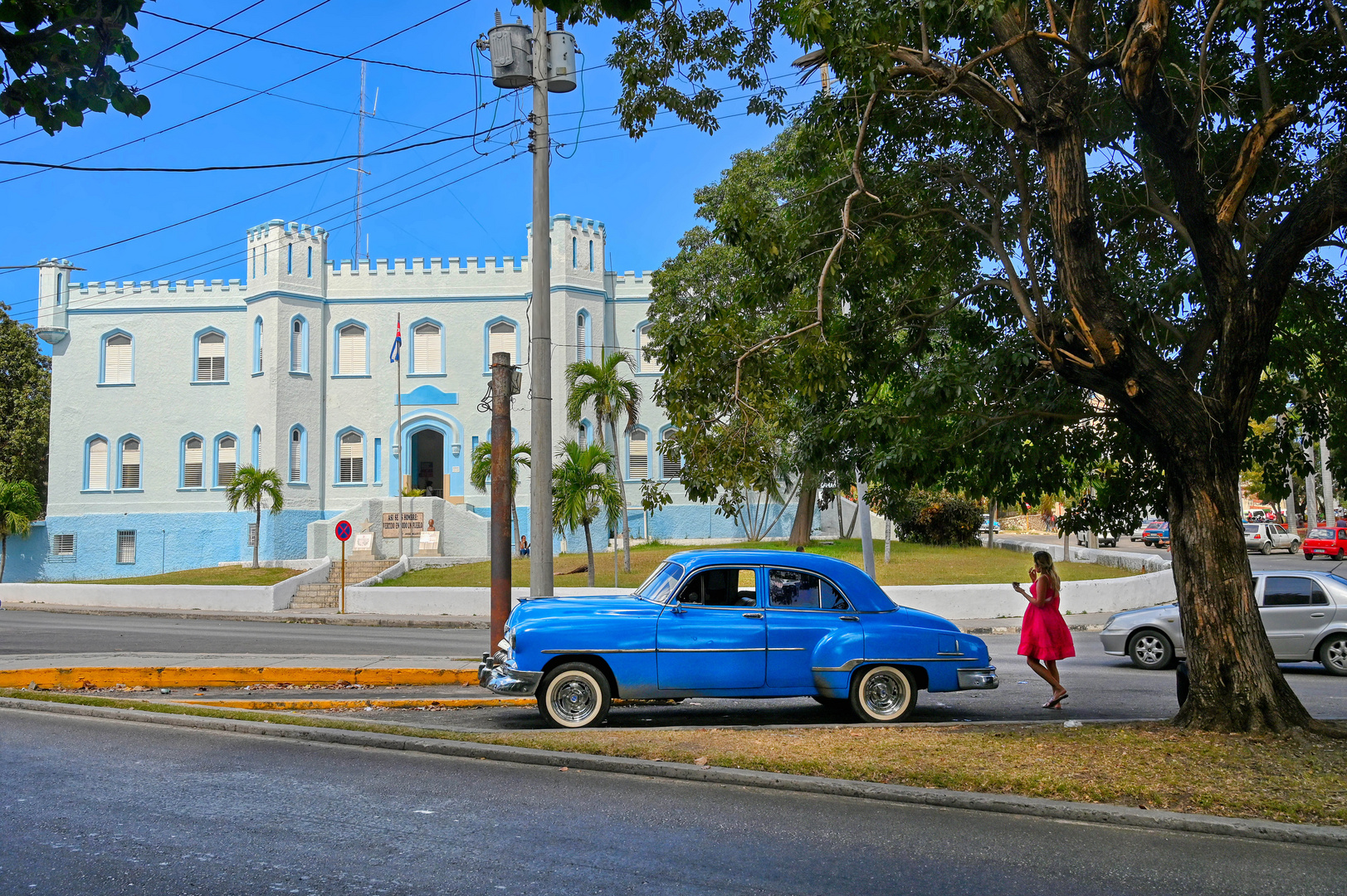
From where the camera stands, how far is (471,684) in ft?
44.8

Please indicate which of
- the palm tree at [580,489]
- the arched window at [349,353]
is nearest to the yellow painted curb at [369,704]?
the palm tree at [580,489]

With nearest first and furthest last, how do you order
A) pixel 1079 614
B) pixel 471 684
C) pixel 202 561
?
pixel 471 684
pixel 1079 614
pixel 202 561

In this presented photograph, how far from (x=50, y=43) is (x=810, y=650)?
7677 mm

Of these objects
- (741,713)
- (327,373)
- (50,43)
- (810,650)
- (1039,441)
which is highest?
(327,373)

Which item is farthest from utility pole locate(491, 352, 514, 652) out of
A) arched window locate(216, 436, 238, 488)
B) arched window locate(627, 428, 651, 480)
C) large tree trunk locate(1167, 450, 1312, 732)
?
arched window locate(216, 436, 238, 488)

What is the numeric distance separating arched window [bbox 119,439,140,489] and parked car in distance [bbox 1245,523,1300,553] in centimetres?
4992

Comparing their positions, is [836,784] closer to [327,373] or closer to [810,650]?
[810,650]

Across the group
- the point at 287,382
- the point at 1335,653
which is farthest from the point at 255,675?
the point at 287,382

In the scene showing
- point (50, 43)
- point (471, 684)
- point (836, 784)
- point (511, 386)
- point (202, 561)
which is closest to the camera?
point (50, 43)

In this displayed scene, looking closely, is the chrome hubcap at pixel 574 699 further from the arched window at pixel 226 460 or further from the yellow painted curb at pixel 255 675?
the arched window at pixel 226 460

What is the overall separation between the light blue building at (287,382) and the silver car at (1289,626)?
1077 inches

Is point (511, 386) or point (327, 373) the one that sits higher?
point (327, 373)

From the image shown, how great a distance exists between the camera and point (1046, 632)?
11.2 m

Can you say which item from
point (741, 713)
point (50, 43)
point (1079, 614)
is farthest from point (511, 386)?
point (1079, 614)
